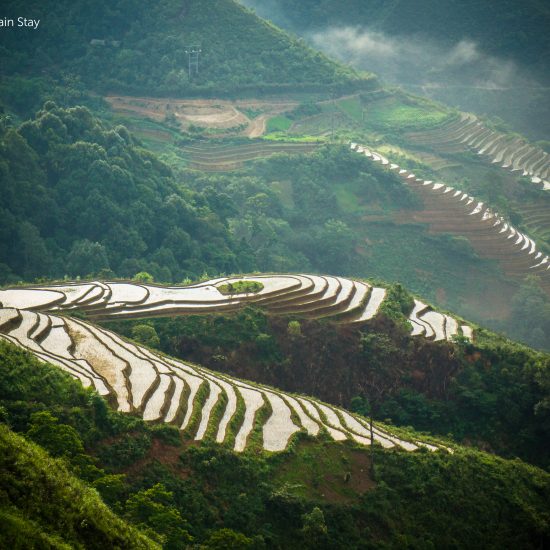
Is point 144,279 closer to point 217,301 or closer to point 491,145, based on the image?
point 217,301

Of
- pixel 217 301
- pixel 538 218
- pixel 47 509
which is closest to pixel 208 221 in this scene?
pixel 217 301

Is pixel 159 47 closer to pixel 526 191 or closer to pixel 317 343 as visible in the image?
pixel 526 191

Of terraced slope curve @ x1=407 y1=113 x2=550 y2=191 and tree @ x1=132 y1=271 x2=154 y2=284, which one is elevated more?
terraced slope curve @ x1=407 y1=113 x2=550 y2=191

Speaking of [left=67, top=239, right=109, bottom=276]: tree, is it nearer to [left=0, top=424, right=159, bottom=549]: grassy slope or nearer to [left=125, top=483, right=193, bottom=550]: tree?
[left=125, top=483, right=193, bottom=550]: tree

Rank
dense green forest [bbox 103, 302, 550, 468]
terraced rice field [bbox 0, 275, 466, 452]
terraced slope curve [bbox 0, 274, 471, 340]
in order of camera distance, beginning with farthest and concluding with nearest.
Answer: terraced slope curve [bbox 0, 274, 471, 340] < dense green forest [bbox 103, 302, 550, 468] < terraced rice field [bbox 0, 275, 466, 452]

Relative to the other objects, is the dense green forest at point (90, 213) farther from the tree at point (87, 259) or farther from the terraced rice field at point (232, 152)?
the terraced rice field at point (232, 152)

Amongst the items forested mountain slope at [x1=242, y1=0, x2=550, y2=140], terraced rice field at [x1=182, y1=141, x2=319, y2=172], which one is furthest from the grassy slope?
forested mountain slope at [x1=242, y1=0, x2=550, y2=140]

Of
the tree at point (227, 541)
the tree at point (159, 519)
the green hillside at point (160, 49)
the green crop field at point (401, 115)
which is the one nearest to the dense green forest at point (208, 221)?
the green hillside at point (160, 49)
